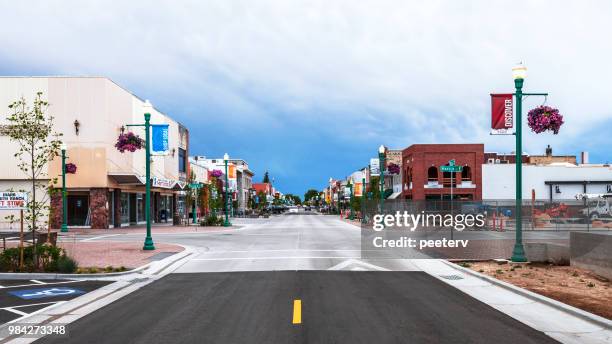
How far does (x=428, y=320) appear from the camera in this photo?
9.62 meters

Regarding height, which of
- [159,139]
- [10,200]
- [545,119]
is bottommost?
[10,200]

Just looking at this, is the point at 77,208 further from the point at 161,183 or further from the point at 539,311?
the point at 539,311

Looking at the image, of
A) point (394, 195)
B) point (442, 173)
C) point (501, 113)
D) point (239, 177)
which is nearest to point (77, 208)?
point (501, 113)

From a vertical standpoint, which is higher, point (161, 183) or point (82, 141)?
point (82, 141)

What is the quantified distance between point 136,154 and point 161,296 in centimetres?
4114

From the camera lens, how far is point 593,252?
50.6 feet

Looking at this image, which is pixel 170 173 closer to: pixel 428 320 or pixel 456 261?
pixel 456 261

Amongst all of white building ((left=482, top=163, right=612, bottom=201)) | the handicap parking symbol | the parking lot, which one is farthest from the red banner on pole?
A: white building ((left=482, top=163, right=612, bottom=201))

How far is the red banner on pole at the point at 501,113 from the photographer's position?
59.9ft

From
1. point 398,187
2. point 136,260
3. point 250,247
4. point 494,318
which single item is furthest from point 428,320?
point 398,187

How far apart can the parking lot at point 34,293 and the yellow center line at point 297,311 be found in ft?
16.8

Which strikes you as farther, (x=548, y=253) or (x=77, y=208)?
(x=77, y=208)

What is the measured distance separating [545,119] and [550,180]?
162ft
